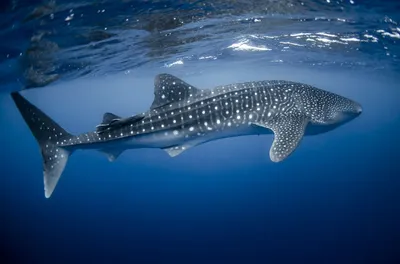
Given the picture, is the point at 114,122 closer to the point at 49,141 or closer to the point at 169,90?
the point at 169,90

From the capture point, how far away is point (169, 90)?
7.12 meters

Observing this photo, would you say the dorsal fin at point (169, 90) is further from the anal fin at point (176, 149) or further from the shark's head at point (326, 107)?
the shark's head at point (326, 107)

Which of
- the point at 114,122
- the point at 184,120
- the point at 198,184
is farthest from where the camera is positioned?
the point at 198,184

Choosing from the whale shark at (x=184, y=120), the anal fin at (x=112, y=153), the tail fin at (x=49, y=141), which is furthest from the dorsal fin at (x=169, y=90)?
the tail fin at (x=49, y=141)

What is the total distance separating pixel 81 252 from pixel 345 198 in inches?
1128

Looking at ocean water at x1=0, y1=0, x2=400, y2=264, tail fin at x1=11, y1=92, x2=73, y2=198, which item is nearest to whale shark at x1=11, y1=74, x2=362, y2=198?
tail fin at x1=11, y1=92, x2=73, y2=198

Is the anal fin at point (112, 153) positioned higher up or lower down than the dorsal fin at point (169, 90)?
lower down

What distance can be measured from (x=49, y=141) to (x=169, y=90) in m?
3.12

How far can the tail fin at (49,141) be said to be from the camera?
7.01 meters

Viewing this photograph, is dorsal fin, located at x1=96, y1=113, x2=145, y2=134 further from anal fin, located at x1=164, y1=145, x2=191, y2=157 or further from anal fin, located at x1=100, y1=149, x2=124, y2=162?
anal fin, located at x1=164, y1=145, x2=191, y2=157

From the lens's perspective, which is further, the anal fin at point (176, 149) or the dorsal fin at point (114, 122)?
the anal fin at point (176, 149)

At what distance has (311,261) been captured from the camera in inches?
751

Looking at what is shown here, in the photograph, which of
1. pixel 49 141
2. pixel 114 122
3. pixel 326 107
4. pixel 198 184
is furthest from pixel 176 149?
pixel 198 184

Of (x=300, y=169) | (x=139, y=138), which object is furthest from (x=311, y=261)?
(x=300, y=169)
